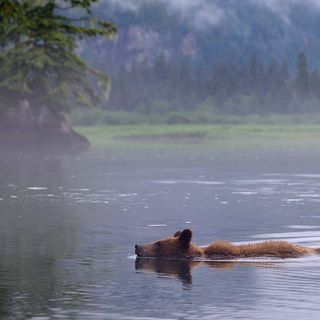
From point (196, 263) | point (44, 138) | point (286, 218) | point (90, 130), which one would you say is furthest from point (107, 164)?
point (90, 130)

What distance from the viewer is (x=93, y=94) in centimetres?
8619

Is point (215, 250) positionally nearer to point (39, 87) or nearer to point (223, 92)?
point (39, 87)

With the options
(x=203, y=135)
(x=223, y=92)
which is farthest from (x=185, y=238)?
(x=223, y=92)

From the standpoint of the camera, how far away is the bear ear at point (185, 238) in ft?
80.5

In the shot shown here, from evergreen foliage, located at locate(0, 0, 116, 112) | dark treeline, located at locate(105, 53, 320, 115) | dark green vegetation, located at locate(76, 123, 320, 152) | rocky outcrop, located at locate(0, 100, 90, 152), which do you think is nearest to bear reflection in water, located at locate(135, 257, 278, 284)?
evergreen foliage, located at locate(0, 0, 116, 112)

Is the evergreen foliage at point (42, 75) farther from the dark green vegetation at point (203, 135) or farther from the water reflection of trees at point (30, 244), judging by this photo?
the water reflection of trees at point (30, 244)

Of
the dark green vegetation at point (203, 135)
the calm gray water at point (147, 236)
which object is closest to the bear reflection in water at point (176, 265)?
the calm gray water at point (147, 236)

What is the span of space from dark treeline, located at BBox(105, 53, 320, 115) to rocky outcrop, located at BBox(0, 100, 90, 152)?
82.8 m

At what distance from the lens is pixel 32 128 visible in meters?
83.4

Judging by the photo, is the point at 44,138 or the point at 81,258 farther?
the point at 44,138

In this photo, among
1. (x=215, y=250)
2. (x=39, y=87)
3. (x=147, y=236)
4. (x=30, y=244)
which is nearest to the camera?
(x=215, y=250)

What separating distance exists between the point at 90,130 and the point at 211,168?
6881 centimetres

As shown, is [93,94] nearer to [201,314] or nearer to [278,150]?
[278,150]

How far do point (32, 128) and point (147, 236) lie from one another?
54719mm
